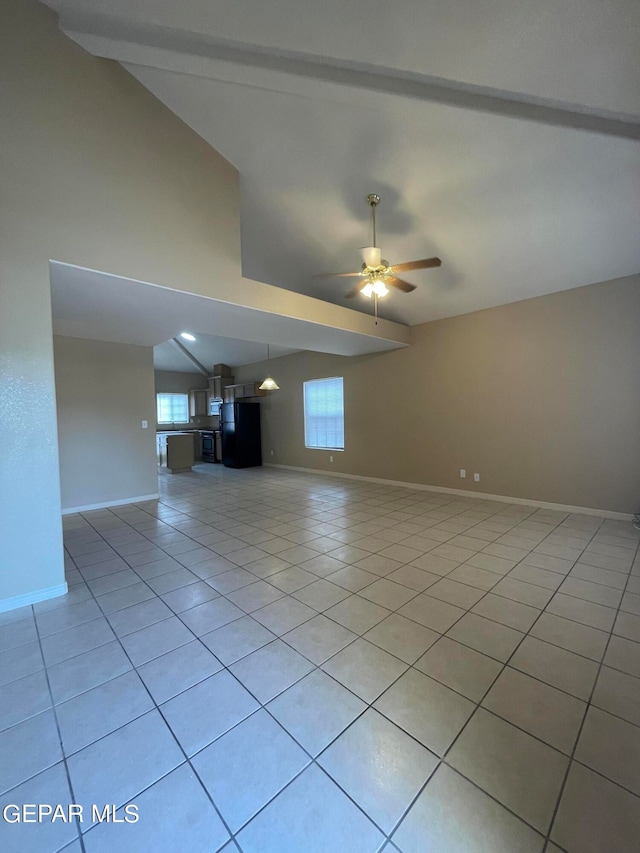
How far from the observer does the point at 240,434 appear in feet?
26.6

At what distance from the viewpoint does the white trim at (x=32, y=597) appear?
2.23 m

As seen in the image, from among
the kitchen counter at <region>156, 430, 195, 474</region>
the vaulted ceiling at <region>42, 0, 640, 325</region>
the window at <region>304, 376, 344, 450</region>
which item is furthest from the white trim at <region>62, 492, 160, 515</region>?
the vaulted ceiling at <region>42, 0, 640, 325</region>

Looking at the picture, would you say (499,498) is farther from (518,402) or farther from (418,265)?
(418,265)

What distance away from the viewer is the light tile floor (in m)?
1.05

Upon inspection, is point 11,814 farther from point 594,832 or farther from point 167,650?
point 594,832

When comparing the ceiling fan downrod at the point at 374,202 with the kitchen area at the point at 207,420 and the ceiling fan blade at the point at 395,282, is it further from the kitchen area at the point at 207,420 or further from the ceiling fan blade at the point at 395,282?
the kitchen area at the point at 207,420

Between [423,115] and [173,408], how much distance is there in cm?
866

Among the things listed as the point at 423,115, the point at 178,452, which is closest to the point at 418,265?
the point at 423,115

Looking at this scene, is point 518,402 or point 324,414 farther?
point 324,414

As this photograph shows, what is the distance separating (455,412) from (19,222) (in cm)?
508

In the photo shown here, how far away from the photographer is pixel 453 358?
16.8 feet

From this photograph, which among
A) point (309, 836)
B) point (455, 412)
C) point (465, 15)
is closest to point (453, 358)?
point (455, 412)

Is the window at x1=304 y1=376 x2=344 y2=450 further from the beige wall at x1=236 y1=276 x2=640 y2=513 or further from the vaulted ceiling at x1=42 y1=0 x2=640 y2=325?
the vaulted ceiling at x1=42 y1=0 x2=640 y2=325

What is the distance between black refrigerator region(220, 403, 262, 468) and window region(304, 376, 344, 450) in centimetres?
158
